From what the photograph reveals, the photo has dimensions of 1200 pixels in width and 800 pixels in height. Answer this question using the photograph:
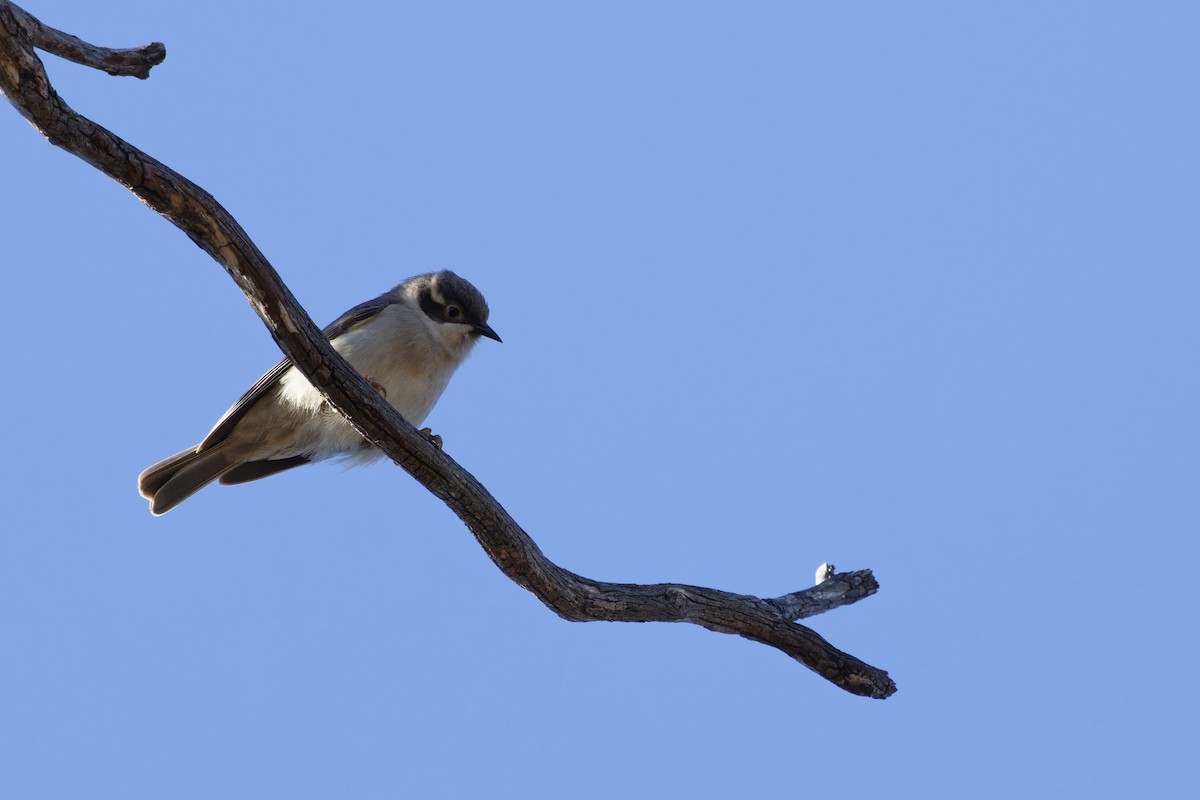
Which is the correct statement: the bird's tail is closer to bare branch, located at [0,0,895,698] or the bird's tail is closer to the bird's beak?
the bird's beak

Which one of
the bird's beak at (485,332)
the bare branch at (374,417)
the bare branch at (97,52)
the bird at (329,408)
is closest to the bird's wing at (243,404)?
the bird at (329,408)

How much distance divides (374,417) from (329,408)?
2.06m

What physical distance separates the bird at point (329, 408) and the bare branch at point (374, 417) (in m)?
1.70

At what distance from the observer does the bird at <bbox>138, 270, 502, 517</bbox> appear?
7.36m

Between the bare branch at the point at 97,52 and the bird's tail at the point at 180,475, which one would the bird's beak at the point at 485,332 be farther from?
the bare branch at the point at 97,52

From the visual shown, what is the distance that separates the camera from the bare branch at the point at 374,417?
13.8 feet

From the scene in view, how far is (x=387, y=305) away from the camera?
8086mm

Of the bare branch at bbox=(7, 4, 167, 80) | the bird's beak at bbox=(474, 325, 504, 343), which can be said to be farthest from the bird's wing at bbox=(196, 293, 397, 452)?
the bare branch at bbox=(7, 4, 167, 80)

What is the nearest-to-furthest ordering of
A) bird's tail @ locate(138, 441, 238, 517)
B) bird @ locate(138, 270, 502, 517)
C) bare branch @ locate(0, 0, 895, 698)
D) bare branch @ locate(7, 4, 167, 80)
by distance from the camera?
bare branch @ locate(0, 0, 895, 698) → bare branch @ locate(7, 4, 167, 80) → bird @ locate(138, 270, 502, 517) → bird's tail @ locate(138, 441, 238, 517)

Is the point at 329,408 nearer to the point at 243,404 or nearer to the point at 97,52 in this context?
the point at 243,404

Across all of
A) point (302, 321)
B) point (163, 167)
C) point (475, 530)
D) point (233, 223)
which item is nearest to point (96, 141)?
point (163, 167)

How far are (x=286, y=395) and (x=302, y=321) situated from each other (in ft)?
8.38

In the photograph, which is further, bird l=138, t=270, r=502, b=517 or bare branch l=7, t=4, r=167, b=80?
bird l=138, t=270, r=502, b=517

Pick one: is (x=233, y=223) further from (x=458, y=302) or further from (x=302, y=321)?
(x=458, y=302)
